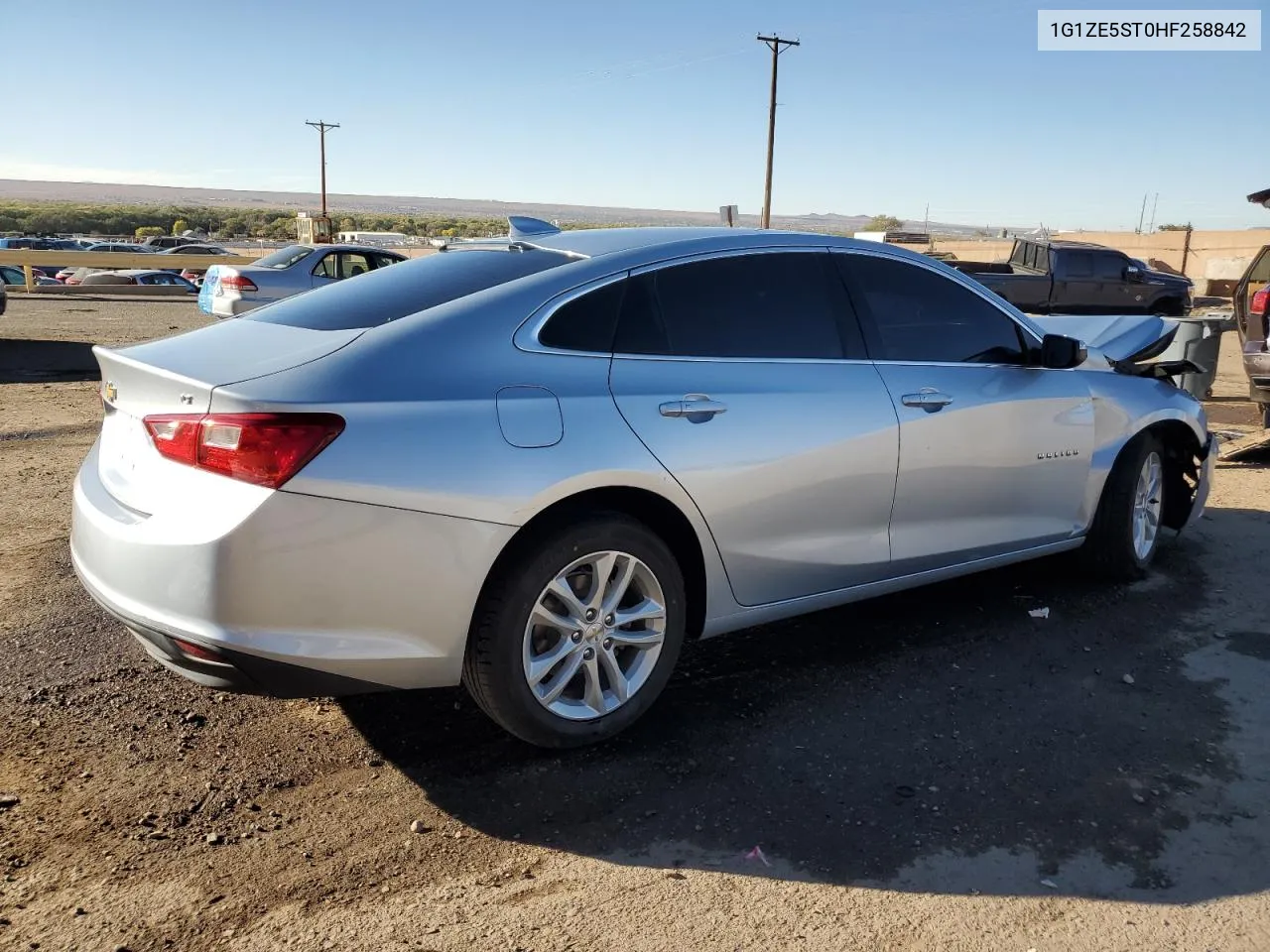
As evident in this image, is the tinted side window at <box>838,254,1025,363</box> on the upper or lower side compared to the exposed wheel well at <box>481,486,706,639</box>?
upper

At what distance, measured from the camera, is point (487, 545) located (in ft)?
10.1

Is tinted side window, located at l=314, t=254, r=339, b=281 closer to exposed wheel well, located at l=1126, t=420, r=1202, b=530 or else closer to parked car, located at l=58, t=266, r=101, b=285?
Answer: exposed wheel well, located at l=1126, t=420, r=1202, b=530

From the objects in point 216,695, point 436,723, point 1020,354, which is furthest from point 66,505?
point 1020,354

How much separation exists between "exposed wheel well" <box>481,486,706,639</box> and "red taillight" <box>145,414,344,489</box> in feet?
2.09

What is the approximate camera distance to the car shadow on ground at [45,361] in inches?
468

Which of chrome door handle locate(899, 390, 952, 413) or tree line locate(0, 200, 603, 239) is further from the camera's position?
tree line locate(0, 200, 603, 239)

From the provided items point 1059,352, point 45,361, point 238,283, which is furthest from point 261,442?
point 238,283

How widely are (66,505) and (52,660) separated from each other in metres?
2.47

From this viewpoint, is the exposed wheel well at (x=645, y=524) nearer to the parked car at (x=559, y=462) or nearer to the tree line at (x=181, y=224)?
the parked car at (x=559, y=462)

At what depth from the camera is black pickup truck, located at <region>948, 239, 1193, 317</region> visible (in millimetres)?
20391

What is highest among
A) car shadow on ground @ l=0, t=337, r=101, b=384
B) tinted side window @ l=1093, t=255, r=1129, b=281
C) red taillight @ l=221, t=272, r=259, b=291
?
tinted side window @ l=1093, t=255, r=1129, b=281

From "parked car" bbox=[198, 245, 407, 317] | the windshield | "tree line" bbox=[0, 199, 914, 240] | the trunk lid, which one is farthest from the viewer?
"tree line" bbox=[0, 199, 914, 240]

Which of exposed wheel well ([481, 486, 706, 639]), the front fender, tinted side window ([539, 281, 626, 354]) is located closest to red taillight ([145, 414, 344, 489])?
exposed wheel well ([481, 486, 706, 639])

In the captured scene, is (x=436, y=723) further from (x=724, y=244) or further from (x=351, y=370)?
(x=724, y=244)
